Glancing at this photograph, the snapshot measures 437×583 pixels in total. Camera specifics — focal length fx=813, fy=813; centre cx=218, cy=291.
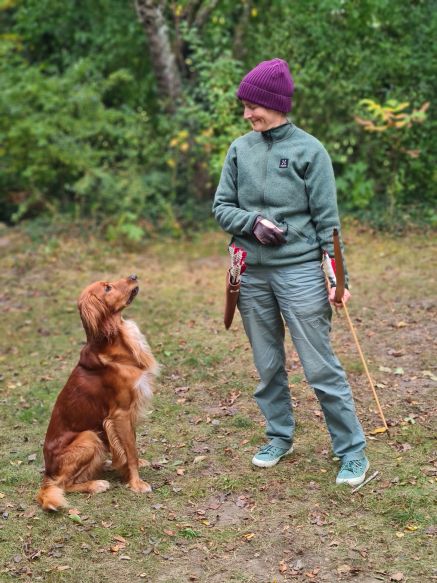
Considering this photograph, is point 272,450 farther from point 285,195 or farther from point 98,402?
point 285,195

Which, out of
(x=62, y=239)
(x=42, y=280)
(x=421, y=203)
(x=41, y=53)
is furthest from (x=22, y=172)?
(x=421, y=203)

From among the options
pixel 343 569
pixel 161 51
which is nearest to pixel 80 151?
pixel 161 51

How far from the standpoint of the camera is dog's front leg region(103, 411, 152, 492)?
473 cm

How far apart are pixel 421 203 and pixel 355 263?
2.01 metres

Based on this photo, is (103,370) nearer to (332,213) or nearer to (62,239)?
(332,213)

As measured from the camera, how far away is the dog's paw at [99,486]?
15.7ft

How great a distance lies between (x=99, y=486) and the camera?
480cm

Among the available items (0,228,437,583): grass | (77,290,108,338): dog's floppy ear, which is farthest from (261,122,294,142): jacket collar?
(0,228,437,583): grass

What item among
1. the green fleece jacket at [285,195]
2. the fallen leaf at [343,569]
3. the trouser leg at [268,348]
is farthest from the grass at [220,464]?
the green fleece jacket at [285,195]

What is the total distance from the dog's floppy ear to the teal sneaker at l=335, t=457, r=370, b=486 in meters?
1.62

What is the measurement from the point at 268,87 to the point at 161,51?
7722 mm

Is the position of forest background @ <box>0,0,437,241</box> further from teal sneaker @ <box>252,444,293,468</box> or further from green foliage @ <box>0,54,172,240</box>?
teal sneaker @ <box>252,444,293,468</box>

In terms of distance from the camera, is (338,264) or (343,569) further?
(338,264)

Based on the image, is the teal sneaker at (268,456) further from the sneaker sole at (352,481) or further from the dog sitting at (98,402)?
the dog sitting at (98,402)
